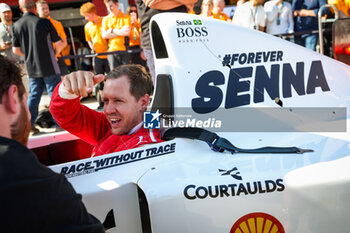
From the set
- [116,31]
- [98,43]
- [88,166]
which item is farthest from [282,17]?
[88,166]

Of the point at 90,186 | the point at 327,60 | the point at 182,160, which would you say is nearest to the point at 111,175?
the point at 90,186

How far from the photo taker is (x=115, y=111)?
1.74m

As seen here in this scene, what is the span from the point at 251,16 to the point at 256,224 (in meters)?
4.40

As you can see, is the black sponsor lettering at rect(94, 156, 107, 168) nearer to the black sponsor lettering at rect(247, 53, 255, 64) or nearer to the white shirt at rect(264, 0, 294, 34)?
the black sponsor lettering at rect(247, 53, 255, 64)

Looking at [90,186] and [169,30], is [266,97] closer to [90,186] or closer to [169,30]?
[169,30]

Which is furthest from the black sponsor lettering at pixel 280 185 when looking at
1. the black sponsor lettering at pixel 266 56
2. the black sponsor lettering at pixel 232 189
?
the black sponsor lettering at pixel 266 56

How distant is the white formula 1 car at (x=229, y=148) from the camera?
1248 mm

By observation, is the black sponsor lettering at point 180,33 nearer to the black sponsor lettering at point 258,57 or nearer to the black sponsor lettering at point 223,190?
the black sponsor lettering at point 258,57

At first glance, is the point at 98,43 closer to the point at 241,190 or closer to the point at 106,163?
the point at 106,163

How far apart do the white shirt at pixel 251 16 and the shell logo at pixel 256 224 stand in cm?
426

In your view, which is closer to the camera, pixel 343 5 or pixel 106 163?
pixel 106 163

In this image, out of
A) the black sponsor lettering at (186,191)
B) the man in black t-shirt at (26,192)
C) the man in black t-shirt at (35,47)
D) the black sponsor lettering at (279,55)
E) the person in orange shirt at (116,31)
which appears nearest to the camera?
the man in black t-shirt at (26,192)

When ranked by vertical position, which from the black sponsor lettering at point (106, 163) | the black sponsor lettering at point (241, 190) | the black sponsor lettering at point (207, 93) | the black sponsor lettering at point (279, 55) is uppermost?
the black sponsor lettering at point (279, 55)

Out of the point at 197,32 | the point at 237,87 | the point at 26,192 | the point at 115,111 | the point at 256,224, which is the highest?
the point at 197,32
